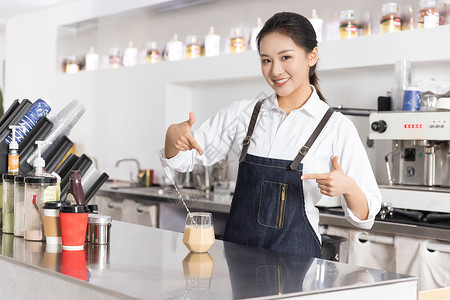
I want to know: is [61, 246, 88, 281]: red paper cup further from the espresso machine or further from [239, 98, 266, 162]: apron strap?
the espresso machine

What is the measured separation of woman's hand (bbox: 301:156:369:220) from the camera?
1725 mm

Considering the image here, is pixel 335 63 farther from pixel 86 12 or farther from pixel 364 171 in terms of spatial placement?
pixel 86 12

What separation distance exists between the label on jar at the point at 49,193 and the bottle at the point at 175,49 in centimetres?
317

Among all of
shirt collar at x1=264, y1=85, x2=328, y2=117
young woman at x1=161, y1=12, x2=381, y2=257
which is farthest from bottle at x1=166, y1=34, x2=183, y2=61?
shirt collar at x1=264, y1=85, x2=328, y2=117

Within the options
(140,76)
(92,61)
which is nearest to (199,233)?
(140,76)

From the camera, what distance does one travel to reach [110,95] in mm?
5594

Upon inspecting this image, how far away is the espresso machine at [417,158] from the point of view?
2.97 meters

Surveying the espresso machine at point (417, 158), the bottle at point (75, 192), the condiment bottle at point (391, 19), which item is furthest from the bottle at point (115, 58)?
the bottle at point (75, 192)

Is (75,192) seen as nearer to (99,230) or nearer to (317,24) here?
(99,230)

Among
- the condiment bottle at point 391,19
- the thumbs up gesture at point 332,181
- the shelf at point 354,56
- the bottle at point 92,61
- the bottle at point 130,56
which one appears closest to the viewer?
the thumbs up gesture at point 332,181

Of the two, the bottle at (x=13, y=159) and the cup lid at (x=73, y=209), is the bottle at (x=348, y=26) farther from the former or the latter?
the cup lid at (x=73, y=209)

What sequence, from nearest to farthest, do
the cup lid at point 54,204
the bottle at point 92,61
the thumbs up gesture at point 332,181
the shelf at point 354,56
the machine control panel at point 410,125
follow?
the thumbs up gesture at point 332,181
the cup lid at point 54,204
the machine control panel at point 410,125
the shelf at point 354,56
the bottle at point 92,61

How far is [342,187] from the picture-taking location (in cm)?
175

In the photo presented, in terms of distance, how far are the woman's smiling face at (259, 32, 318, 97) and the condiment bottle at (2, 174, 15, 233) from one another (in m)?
0.96
